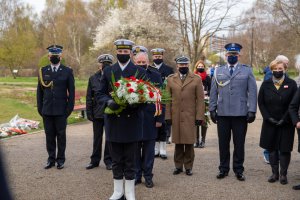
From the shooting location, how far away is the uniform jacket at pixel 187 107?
22.9 feet

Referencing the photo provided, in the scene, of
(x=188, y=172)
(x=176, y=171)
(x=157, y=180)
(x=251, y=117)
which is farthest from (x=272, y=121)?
(x=157, y=180)

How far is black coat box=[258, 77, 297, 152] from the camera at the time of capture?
21.2ft

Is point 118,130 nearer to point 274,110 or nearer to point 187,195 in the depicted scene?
point 187,195

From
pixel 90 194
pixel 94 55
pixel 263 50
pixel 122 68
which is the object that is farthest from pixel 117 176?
pixel 263 50

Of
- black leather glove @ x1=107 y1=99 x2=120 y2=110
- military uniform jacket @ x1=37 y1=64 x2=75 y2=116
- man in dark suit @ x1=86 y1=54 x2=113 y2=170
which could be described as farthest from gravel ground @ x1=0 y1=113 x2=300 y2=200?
black leather glove @ x1=107 y1=99 x2=120 y2=110

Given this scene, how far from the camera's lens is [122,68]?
5504mm

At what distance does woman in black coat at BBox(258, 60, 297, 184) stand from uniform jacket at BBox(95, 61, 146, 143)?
2429mm

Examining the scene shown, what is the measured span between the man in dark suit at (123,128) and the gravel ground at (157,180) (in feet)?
1.49

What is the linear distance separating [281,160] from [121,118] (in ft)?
9.76

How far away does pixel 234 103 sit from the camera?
6.62m

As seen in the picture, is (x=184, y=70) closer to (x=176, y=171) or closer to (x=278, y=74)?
(x=278, y=74)

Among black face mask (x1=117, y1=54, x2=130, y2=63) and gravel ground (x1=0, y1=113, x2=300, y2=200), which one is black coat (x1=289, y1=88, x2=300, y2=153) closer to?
gravel ground (x1=0, y1=113, x2=300, y2=200)

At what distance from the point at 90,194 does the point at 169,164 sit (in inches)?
91.8

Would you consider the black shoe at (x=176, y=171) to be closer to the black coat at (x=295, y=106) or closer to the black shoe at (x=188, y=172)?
the black shoe at (x=188, y=172)
